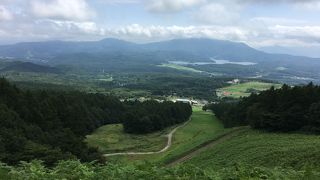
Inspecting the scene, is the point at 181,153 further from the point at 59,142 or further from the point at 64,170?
the point at 64,170

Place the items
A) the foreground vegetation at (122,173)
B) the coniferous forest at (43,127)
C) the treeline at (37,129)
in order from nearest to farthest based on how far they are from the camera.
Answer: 1. the foreground vegetation at (122,173)
2. the treeline at (37,129)
3. the coniferous forest at (43,127)

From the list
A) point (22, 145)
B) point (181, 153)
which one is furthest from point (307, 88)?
point (22, 145)

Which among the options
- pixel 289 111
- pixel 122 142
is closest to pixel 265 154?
pixel 289 111


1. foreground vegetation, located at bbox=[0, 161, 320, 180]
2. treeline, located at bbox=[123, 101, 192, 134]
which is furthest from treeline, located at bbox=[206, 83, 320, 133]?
treeline, located at bbox=[123, 101, 192, 134]

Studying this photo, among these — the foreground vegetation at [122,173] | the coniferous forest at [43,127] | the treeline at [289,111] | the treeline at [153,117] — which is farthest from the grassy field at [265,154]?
the treeline at [153,117]

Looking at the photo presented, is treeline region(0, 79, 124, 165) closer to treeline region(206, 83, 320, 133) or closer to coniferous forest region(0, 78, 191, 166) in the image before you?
coniferous forest region(0, 78, 191, 166)

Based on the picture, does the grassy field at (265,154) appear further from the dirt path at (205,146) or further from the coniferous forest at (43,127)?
the coniferous forest at (43,127)
